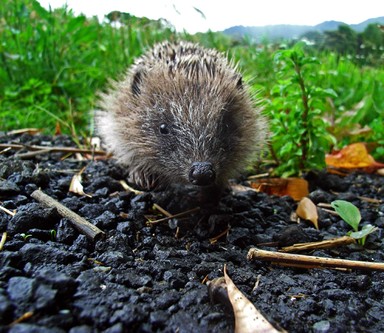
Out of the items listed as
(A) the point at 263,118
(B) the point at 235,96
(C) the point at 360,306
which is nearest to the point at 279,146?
(A) the point at 263,118

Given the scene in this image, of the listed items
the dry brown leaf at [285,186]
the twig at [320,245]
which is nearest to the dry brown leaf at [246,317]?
→ the twig at [320,245]

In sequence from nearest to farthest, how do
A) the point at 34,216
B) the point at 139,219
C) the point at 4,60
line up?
the point at 34,216
the point at 139,219
the point at 4,60

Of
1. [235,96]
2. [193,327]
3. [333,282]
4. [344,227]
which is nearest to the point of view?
[193,327]

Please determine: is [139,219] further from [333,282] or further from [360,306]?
[360,306]

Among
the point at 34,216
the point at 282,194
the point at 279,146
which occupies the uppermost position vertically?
the point at 34,216

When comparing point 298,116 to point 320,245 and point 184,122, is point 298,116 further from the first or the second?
point 320,245

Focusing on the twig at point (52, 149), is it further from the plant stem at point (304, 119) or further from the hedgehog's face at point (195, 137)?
the plant stem at point (304, 119)
